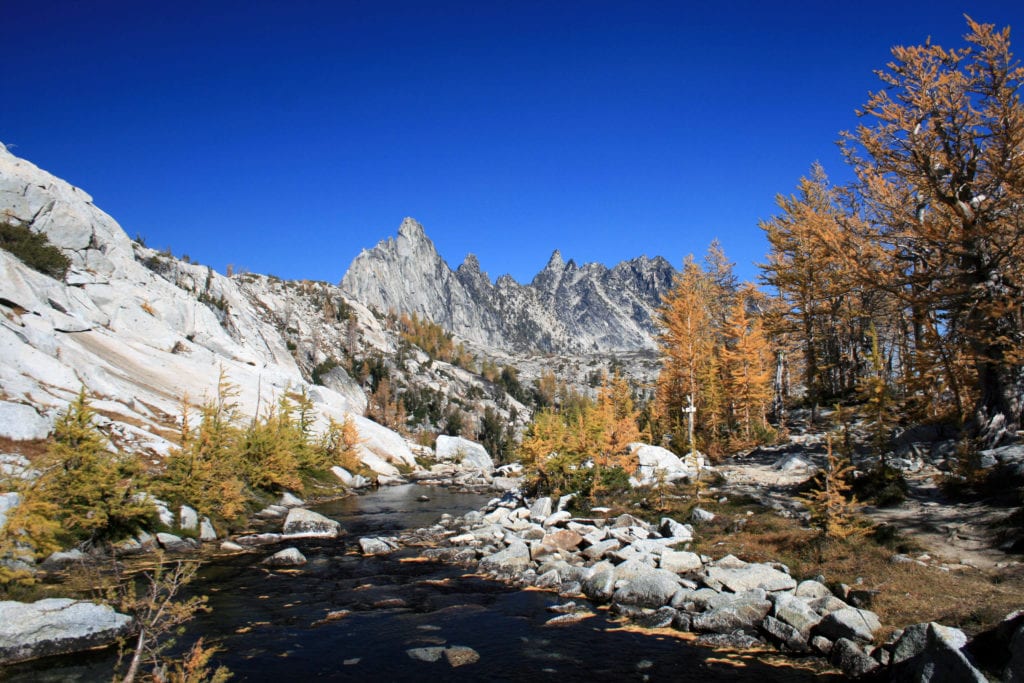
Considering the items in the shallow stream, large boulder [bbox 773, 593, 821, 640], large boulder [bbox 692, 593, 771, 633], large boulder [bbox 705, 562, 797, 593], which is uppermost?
large boulder [bbox 705, 562, 797, 593]

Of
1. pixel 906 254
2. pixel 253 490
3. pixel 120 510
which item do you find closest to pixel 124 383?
pixel 253 490

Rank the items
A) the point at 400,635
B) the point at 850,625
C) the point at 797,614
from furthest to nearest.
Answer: the point at 400,635 < the point at 797,614 < the point at 850,625

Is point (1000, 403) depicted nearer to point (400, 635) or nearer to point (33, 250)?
point (400, 635)

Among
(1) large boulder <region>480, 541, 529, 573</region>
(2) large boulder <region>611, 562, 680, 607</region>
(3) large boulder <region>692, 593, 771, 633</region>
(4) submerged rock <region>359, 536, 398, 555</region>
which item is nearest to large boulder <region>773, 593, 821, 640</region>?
(3) large boulder <region>692, 593, 771, 633</region>

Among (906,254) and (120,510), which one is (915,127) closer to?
(906,254)

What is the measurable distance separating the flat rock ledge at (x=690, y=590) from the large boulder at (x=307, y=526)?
4961mm

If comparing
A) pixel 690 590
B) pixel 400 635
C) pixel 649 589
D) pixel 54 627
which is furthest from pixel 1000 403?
pixel 54 627

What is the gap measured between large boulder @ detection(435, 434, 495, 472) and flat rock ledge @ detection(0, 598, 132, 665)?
7891cm

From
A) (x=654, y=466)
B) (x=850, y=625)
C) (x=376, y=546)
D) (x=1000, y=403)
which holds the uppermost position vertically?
(x=1000, y=403)

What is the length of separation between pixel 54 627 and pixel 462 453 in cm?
8374

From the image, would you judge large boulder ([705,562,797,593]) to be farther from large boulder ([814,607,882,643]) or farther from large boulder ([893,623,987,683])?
large boulder ([893,623,987,683])

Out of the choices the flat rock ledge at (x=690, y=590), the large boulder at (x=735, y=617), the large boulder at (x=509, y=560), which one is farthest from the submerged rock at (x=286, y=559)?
the large boulder at (x=735, y=617)

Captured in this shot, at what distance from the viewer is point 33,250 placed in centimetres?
6034

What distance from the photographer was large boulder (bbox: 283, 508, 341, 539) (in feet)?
89.6
